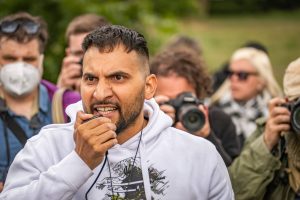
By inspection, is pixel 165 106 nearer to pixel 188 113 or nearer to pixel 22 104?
pixel 188 113

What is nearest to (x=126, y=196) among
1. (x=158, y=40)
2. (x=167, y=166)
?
(x=167, y=166)

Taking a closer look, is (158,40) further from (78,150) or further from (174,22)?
(78,150)

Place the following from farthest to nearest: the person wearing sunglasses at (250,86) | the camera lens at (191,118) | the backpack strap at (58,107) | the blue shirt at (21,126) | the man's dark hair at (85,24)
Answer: the person wearing sunglasses at (250,86), the man's dark hair at (85,24), the backpack strap at (58,107), the camera lens at (191,118), the blue shirt at (21,126)

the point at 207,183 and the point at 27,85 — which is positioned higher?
the point at 27,85

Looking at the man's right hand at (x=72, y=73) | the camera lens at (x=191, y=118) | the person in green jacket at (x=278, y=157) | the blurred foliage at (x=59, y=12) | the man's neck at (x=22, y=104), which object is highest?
the blurred foliage at (x=59, y=12)

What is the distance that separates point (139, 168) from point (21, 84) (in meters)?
1.53

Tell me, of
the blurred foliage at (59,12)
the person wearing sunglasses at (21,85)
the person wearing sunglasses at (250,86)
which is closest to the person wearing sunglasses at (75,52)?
the person wearing sunglasses at (21,85)

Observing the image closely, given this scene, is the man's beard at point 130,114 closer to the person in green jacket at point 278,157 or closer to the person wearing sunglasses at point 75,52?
the person in green jacket at point 278,157

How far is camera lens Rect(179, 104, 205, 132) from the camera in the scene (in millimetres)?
3932

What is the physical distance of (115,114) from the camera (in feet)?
9.19

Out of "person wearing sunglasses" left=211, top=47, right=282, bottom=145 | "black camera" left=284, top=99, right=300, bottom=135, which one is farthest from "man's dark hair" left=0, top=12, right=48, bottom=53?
"person wearing sunglasses" left=211, top=47, right=282, bottom=145

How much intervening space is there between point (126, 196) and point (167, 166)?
0.24 meters

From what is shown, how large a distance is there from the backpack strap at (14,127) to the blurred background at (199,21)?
168 inches

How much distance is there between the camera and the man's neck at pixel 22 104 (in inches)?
163
